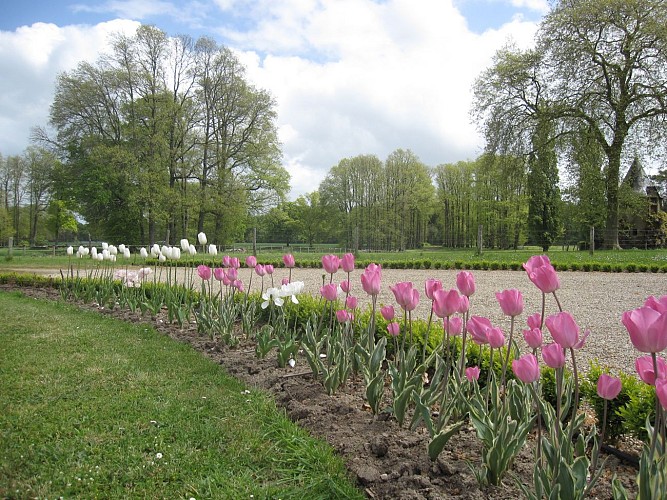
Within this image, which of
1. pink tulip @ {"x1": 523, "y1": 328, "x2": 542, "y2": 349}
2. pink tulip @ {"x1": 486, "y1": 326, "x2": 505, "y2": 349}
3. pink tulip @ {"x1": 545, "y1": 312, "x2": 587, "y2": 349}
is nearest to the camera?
pink tulip @ {"x1": 545, "y1": 312, "x2": 587, "y2": 349}

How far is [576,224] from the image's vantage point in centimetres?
3938

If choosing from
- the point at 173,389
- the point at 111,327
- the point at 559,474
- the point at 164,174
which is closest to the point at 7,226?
the point at 164,174

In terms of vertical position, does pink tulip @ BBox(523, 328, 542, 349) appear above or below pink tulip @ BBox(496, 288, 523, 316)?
below

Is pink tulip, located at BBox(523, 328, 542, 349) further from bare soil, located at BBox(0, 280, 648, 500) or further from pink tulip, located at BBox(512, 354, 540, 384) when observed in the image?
bare soil, located at BBox(0, 280, 648, 500)

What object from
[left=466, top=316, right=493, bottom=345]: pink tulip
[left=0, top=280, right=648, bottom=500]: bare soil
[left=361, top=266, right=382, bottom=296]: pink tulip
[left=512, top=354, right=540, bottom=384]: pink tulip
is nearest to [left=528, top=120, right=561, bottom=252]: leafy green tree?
[left=0, top=280, right=648, bottom=500]: bare soil

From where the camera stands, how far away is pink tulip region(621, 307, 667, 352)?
53.1 inches

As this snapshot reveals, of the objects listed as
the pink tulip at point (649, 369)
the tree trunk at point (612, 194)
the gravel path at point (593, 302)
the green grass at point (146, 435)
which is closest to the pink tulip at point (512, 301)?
the pink tulip at point (649, 369)

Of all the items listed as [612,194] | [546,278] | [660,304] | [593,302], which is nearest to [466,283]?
[546,278]

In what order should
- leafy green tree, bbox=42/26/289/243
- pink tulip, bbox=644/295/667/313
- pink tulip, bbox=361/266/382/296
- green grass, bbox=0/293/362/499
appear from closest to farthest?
pink tulip, bbox=644/295/667/313
green grass, bbox=0/293/362/499
pink tulip, bbox=361/266/382/296
leafy green tree, bbox=42/26/289/243

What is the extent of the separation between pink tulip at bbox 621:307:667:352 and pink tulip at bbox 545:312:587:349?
0.67ft

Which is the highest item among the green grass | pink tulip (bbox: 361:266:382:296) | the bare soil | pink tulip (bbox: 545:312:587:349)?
pink tulip (bbox: 361:266:382:296)

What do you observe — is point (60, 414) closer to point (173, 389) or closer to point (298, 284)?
point (173, 389)

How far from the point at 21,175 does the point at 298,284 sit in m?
49.8

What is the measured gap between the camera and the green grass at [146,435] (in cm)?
235
